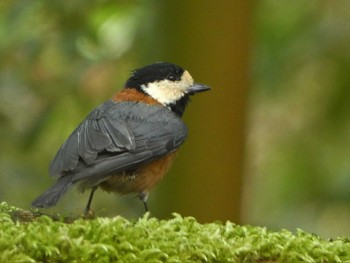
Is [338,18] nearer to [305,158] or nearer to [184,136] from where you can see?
[305,158]

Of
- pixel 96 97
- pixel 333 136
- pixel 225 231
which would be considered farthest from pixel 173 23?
pixel 225 231

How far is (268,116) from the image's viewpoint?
737 cm

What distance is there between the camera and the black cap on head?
446 cm

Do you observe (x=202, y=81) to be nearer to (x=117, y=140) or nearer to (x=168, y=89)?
(x=168, y=89)

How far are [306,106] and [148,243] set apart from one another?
15.1 feet

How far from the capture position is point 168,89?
4543mm

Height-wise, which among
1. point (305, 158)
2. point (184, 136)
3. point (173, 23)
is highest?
point (173, 23)

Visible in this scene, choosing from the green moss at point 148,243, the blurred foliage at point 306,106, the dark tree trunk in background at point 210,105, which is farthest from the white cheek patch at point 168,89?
the green moss at point 148,243

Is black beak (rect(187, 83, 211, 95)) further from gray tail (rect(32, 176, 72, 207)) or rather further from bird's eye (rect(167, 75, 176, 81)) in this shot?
gray tail (rect(32, 176, 72, 207))

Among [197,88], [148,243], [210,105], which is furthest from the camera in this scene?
[210,105]

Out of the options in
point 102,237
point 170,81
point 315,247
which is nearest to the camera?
point 102,237

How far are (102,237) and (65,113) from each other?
3.31m

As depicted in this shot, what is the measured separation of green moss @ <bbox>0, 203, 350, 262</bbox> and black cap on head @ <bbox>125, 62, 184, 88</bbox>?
177 cm

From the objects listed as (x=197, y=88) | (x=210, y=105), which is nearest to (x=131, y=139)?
(x=197, y=88)
